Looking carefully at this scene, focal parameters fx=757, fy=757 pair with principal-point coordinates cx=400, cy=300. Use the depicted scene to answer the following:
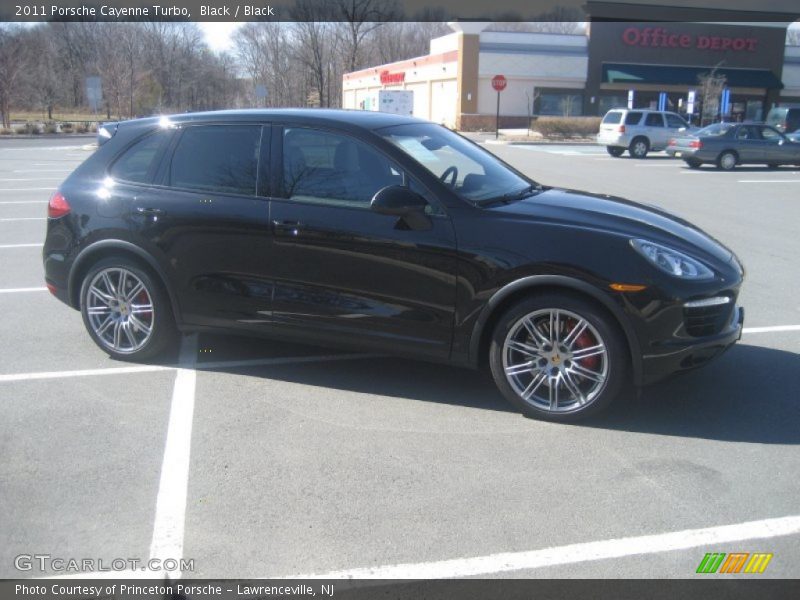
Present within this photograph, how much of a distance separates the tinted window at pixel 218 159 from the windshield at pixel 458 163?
3.09ft

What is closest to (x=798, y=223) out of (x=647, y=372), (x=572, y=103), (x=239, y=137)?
(x=647, y=372)

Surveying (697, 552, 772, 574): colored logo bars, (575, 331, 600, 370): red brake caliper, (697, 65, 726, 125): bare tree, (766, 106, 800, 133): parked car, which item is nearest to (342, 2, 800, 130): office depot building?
(697, 65, 726, 125): bare tree

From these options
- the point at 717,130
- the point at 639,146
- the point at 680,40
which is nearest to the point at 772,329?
the point at 717,130

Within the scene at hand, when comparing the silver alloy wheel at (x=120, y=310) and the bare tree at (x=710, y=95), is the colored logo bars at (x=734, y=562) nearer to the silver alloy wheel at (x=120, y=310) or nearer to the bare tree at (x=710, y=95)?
the silver alloy wheel at (x=120, y=310)

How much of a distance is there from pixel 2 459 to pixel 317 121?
9.03ft

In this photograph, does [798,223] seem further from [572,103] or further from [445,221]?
[572,103]

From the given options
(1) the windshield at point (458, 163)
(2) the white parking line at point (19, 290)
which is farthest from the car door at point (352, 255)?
(2) the white parking line at point (19, 290)

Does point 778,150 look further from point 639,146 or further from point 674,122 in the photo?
point 674,122

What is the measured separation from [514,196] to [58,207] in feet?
11.1

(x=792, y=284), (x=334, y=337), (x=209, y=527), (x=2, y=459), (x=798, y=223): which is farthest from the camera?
(x=798, y=223)

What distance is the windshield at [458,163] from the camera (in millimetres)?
4844

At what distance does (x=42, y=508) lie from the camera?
3.59 meters

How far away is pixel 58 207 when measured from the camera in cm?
568
